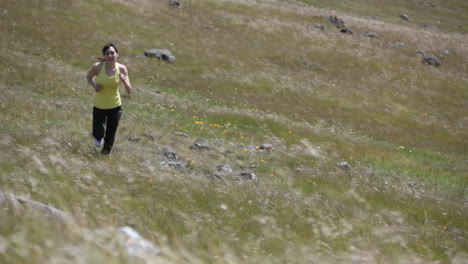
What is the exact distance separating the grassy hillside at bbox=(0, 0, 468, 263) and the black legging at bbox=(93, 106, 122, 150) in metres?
0.39

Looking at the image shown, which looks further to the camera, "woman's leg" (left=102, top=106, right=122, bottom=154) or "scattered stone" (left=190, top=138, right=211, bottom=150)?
Result: "scattered stone" (left=190, top=138, right=211, bottom=150)

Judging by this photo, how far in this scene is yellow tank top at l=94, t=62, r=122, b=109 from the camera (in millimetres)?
9914

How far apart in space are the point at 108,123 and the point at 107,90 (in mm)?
743

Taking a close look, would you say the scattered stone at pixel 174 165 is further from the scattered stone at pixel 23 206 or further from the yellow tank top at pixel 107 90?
the scattered stone at pixel 23 206

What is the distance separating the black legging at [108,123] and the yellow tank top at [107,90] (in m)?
0.13

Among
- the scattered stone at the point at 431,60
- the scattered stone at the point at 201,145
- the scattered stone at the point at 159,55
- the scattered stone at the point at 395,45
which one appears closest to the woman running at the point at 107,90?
the scattered stone at the point at 201,145

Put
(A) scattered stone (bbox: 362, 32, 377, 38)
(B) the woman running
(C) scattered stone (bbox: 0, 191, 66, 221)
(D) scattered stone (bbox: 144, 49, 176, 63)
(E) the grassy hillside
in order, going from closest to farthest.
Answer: (C) scattered stone (bbox: 0, 191, 66, 221), (E) the grassy hillside, (B) the woman running, (D) scattered stone (bbox: 144, 49, 176, 63), (A) scattered stone (bbox: 362, 32, 377, 38)

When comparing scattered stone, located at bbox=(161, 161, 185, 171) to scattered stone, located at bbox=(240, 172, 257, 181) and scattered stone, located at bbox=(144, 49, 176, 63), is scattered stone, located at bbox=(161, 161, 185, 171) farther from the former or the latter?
scattered stone, located at bbox=(144, 49, 176, 63)

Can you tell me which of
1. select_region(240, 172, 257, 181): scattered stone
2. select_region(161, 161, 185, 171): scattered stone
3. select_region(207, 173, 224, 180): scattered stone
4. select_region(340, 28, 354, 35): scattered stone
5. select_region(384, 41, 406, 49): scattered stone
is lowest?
select_region(384, 41, 406, 49): scattered stone

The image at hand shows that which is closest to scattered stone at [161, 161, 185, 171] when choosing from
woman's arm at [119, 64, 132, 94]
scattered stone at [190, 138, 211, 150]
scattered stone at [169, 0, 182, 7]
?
woman's arm at [119, 64, 132, 94]

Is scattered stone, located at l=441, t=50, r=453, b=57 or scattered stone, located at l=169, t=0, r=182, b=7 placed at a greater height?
scattered stone, located at l=169, t=0, r=182, b=7

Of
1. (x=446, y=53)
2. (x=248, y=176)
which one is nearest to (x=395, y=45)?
(x=446, y=53)

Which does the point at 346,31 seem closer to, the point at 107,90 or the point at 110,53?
the point at 107,90

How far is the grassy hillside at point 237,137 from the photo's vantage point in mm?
5648
